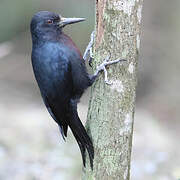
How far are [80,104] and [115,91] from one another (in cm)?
471

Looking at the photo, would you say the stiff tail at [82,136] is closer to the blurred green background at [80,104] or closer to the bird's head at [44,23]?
the bird's head at [44,23]

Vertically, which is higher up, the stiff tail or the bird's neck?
the bird's neck

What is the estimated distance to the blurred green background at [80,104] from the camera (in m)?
6.05

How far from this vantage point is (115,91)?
339 centimetres

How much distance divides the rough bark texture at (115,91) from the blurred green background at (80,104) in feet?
7.73

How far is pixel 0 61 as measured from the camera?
8.95 metres

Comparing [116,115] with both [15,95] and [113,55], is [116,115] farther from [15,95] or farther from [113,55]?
[15,95]

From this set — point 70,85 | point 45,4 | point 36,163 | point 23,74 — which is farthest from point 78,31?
point 70,85

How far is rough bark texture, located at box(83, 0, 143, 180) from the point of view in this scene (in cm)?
332

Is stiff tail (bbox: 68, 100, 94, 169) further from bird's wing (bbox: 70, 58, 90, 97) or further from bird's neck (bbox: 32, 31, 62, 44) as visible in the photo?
bird's neck (bbox: 32, 31, 62, 44)

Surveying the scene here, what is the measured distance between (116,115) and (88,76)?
0.40 m

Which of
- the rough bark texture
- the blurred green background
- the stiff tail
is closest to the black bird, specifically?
the stiff tail

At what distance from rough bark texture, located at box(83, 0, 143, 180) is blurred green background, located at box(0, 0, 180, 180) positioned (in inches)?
92.7

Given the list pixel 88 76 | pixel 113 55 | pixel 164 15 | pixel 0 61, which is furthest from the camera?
pixel 0 61
